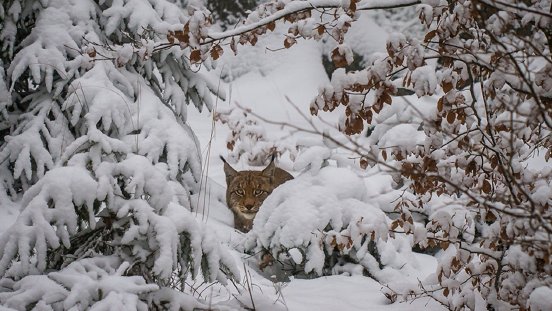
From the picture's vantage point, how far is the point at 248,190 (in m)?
6.93

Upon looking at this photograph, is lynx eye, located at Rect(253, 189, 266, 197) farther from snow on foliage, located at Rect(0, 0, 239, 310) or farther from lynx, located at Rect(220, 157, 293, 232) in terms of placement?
snow on foliage, located at Rect(0, 0, 239, 310)

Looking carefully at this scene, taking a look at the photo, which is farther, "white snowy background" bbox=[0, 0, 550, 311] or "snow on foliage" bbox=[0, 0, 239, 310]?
"white snowy background" bbox=[0, 0, 550, 311]

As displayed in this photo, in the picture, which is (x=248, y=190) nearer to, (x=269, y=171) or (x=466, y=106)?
(x=269, y=171)

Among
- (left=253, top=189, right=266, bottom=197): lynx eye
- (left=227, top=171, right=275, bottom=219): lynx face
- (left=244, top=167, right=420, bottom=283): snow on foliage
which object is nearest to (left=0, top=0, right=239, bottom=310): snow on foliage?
(left=244, top=167, right=420, bottom=283): snow on foliage

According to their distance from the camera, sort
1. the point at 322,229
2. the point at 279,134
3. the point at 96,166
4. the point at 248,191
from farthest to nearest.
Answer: the point at 279,134
the point at 248,191
the point at 322,229
the point at 96,166

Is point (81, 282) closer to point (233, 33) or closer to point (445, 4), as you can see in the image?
point (233, 33)

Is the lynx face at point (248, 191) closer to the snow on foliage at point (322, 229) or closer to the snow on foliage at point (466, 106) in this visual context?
the snow on foliage at point (322, 229)

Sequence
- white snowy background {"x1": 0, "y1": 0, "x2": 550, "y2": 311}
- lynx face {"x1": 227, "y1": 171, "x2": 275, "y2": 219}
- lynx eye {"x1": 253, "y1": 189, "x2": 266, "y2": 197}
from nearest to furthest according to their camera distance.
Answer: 1. white snowy background {"x1": 0, "y1": 0, "x2": 550, "y2": 311}
2. lynx face {"x1": 227, "y1": 171, "x2": 275, "y2": 219}
3. lynx eye {"x1": 253, "y1": 189, "x2": 266, "y2": 197}

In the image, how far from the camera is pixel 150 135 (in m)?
4.56

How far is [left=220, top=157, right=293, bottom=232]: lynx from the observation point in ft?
22.1

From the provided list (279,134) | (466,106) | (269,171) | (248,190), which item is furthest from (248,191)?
(466,106)

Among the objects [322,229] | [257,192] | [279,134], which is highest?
[279,134]

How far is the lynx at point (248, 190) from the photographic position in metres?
6.75

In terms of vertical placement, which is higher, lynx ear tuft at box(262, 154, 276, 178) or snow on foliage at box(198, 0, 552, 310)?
snow on foliage at box(198, 0, 552, 310)
